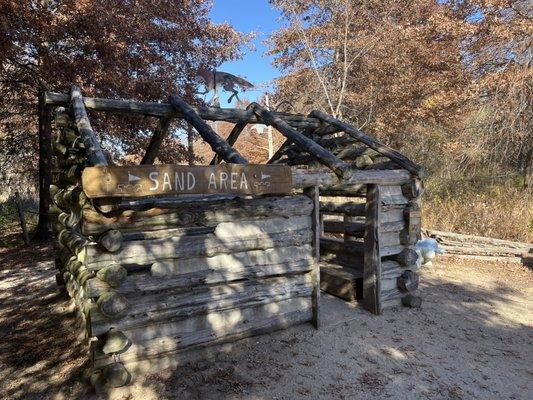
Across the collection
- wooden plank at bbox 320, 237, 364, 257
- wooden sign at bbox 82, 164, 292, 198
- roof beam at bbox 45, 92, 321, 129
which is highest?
roof beam at bbox 45, 92, 321, 129

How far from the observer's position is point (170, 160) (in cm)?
1231

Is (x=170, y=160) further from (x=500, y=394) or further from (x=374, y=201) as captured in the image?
(x=500, y=394)

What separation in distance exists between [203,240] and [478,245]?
8464 millimetres

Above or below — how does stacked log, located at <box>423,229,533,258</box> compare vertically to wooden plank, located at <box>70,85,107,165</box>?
below

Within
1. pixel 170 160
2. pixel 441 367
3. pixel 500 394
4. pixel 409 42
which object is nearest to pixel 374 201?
pixel 441 367

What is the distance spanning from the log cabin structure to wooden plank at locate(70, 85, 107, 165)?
0.02 metres

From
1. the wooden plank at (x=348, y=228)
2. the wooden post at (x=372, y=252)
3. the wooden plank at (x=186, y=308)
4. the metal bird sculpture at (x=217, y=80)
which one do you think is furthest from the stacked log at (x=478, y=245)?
the metal bird sculpture at (x=217, y=80)

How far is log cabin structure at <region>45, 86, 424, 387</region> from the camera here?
12.5 ft

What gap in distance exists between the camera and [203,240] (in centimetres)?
447

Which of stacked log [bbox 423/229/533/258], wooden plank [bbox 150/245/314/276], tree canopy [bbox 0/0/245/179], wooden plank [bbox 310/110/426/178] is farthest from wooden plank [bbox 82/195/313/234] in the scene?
stacked log [bbox 423/229/533/258]

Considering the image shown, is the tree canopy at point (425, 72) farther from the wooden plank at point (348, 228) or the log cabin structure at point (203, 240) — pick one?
the log cabin structure at point (203, 240)

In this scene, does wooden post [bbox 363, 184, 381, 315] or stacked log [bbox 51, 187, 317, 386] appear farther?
wooden post [bbox 363, 184, 381, 315]

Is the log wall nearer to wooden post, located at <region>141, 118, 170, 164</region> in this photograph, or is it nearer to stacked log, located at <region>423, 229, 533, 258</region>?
wooden post, located at <region>141, 118, 170, 164</region>

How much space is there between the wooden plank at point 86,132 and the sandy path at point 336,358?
2.31 metres
